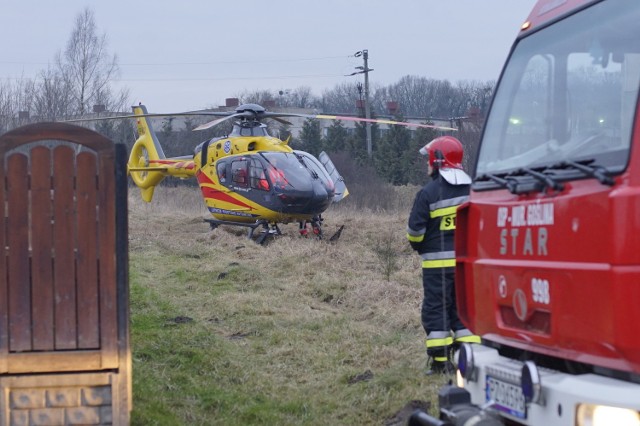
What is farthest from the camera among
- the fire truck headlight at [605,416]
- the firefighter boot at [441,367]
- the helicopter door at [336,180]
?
the helicopter door at [336,180]

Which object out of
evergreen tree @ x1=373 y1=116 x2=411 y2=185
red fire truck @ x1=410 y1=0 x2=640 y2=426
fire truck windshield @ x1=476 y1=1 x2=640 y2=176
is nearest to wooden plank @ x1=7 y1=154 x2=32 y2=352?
red fire truck @ x1=410 y1=0 x2=640 y2=426

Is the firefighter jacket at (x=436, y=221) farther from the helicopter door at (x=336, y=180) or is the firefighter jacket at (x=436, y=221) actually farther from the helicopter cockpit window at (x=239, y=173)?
the helicopter door at (x=336, y=180)

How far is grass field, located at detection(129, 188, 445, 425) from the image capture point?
7375 mm

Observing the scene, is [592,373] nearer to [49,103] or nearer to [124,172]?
[124,172]

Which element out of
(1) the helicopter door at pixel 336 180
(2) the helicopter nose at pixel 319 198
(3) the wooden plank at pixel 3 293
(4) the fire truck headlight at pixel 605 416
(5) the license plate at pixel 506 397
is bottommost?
(5) the license plate at pixel 506 397

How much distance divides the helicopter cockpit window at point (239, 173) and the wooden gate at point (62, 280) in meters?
16.1

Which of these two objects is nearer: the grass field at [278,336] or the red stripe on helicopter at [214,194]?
the grass field at [278,336]

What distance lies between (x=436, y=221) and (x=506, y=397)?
136 inches

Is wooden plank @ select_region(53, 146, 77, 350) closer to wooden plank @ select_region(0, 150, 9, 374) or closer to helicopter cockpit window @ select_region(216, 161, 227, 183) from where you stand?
wooden plank @ select_region(0, 150, 9, 374)

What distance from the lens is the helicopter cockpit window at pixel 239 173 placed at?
71.4ft

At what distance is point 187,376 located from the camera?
27.5 feet

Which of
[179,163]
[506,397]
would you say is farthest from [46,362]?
[179,163]

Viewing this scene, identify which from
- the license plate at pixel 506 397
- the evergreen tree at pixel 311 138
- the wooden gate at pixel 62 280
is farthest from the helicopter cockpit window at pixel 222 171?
the evergreen tree at pixel 311 138

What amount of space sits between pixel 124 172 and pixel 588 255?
9.94ft
